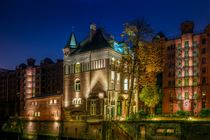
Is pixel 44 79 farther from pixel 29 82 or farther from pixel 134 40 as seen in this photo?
pixel 134 40

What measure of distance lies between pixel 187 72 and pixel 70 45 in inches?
1550

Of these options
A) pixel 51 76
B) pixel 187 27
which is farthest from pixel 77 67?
pixel 51 76

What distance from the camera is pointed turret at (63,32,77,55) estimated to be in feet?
203

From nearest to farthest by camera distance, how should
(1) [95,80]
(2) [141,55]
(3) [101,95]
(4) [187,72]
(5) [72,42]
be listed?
(2) [141,55] → (3) [101,95] → (1) [95,80] → (5) [72,42] → (4) [187,72]

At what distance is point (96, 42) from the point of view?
59125 millimetres

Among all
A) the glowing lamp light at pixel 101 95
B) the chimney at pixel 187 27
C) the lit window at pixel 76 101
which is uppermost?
the chimney at pixel 187 27

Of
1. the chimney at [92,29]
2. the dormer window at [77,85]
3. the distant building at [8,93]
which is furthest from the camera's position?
the distant building at [8,93]

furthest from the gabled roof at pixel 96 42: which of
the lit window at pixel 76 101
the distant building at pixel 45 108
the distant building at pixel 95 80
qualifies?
the distant building at pixel 45 108

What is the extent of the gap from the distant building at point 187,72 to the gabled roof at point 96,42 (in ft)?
112

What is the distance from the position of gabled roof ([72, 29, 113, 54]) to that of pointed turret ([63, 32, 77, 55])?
96 centimetres

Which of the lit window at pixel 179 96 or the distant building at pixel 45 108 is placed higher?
the lit window at pixel 179 96

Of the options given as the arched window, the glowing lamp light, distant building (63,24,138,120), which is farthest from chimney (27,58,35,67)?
the glowing lamp light

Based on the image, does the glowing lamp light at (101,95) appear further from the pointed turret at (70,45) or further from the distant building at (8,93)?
the distant building at (8,93)

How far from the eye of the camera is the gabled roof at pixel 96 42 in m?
57.0
